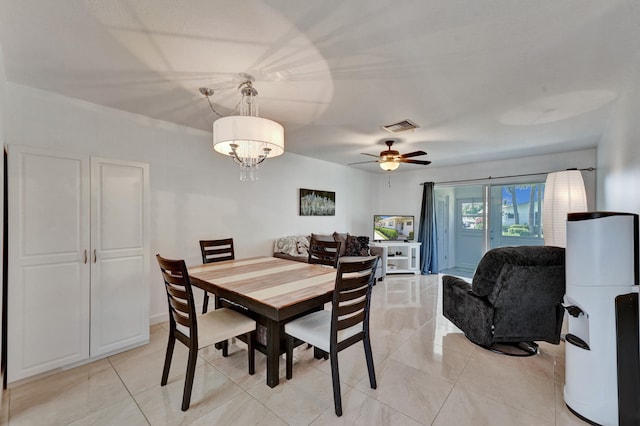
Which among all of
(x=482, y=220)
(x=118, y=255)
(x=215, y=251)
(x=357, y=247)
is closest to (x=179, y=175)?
(x=215, y=251)

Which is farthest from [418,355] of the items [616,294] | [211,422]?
[211,422]

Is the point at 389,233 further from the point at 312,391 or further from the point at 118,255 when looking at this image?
the point at 118,255

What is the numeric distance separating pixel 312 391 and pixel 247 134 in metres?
1.90

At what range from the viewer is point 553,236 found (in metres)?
3.76

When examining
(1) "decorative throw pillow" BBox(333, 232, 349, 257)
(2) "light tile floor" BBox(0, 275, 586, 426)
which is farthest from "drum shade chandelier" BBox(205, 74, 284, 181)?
(1) "decorative throw pillow" BBox(333, 232, 349, 257)

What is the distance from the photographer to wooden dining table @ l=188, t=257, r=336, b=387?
175 cm

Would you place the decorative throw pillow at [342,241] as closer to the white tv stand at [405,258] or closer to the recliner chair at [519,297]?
the white tv stand at [405,258]

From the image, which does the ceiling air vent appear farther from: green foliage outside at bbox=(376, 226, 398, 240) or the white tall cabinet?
green foliage outside at bbox=(376, 226, 398, 240)

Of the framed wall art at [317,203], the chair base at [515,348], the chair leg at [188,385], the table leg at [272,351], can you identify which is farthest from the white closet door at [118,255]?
the chair base at [515,348]

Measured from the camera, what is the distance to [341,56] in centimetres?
185

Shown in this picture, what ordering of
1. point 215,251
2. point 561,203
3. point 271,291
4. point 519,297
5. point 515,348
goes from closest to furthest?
1. point 271,291
2. point 519,297
3. point 515,348
4. point 215,251
5. point 561,203

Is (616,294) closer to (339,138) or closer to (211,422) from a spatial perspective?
(211,422)

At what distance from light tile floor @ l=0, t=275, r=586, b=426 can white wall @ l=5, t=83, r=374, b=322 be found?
116 centimetres

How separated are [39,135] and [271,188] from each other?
261 centimetres
